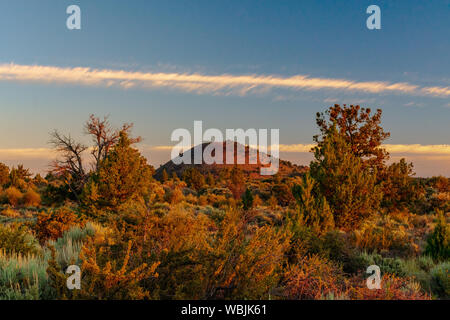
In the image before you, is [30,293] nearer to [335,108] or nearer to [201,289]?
[201,289]

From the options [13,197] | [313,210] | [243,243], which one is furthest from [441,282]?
[13,197]

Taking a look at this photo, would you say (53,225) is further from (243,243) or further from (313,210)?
(313,210)

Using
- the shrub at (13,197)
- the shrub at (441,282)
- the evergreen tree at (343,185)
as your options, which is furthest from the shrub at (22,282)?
the shrub at (13,197)

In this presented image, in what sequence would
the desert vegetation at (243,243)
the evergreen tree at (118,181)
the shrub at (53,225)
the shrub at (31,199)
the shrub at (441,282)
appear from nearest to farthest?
the desert vegetation at (243,243) → the shrub at (441,282) → the shrub at (53,225) → the evergreen tree at (118,181) → the shrub at (31,199)

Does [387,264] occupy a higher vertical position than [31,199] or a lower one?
higher

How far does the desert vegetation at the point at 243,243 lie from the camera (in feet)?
14.5

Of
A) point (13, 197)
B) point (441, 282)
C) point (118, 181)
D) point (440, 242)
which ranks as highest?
point (118, 181)

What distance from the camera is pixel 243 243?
557 centimetres

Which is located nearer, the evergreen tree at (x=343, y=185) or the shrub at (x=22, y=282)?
the shrub at (x=22, y=282)

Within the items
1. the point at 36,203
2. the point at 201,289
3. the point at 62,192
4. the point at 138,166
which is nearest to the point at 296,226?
the point at 201,289

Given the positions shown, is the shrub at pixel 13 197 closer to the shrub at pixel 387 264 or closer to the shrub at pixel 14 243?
the shrub at pixel 14 243

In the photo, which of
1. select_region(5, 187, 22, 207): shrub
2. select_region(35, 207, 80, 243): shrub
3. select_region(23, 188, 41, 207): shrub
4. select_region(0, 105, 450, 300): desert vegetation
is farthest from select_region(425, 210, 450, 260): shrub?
select_region(5, 187, 22, 207): shrub

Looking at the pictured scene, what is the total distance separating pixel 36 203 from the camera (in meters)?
35.3
